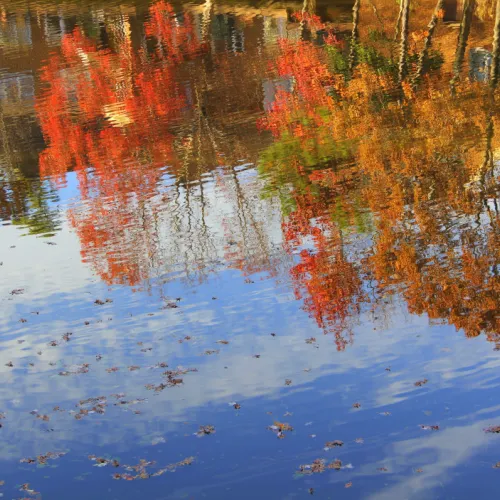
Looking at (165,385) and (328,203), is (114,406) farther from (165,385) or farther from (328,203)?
(328,203)

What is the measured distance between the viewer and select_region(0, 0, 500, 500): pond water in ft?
30.3

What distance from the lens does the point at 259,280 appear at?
14.0 meters

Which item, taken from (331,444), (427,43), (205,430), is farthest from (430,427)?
(427,43)

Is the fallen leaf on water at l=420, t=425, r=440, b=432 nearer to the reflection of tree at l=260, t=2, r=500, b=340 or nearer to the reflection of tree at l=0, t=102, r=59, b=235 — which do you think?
the reflection of tree at l=260, t=2, r=500, b=340

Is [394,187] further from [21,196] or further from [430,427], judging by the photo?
[21,196]

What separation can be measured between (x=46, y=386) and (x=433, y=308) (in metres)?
5.62

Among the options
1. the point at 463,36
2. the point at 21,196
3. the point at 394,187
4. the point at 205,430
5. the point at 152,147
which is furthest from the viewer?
the point at 463,36

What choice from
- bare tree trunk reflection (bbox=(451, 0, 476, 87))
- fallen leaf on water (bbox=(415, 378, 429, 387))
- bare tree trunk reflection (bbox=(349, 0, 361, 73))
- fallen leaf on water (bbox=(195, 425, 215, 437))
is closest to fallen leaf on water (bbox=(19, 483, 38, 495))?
fallen leaf on water (bbox=(195, 425, 215, 437))

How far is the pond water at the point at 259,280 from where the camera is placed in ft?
30.3

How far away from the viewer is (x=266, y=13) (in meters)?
37.9

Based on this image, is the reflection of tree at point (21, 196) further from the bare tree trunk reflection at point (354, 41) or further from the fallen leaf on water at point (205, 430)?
the bare tree trunk reflection at point (354, 41)

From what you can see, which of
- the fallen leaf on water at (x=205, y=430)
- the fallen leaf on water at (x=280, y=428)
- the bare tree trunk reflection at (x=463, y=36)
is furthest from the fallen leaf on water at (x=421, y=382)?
the bare tree trunk reflection at (x=463, y=36)

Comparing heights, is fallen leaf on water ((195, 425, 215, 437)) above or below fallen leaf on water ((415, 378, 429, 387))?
below

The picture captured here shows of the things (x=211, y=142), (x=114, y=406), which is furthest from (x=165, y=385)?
(x=211, y=142)
